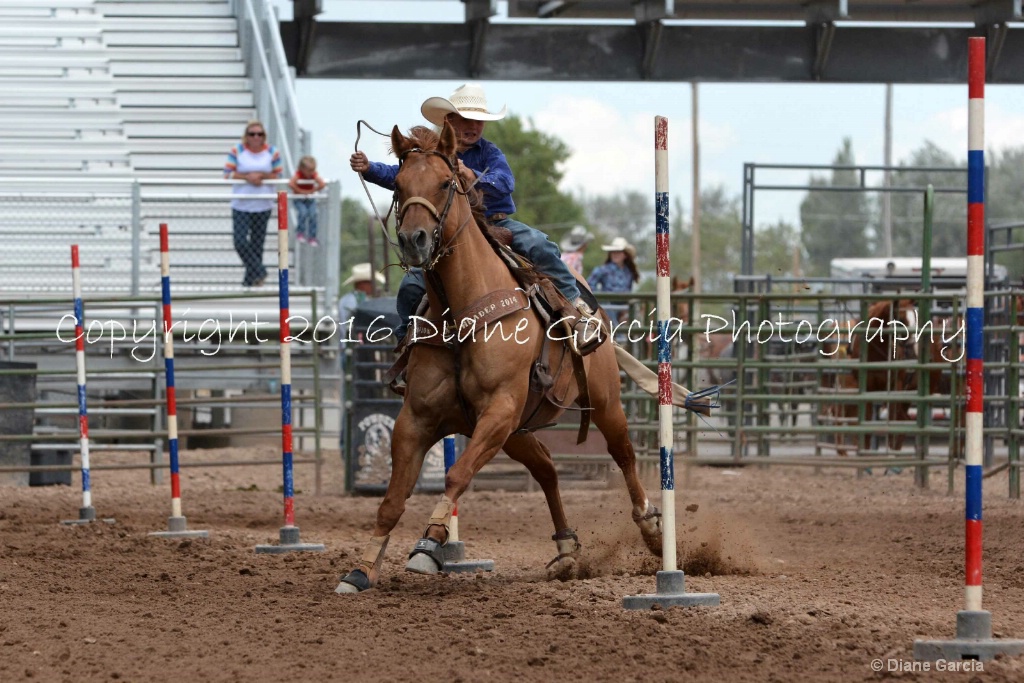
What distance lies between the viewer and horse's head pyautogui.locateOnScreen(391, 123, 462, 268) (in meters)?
6.46

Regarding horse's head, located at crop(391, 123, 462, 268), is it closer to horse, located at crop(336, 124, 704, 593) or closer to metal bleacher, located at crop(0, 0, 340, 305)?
horse, located at crop(336, 124, 704, 593)

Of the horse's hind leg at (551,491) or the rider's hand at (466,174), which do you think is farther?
the horse's hind leg at (551,491)

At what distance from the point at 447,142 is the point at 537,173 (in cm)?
6195

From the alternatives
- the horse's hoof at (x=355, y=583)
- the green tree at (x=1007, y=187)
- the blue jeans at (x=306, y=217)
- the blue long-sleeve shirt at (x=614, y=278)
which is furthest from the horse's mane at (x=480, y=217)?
the green tree at (x=1007, y=187)

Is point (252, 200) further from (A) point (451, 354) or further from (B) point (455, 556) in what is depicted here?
(A) point (451, 354)

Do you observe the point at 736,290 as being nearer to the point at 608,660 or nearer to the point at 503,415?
the point at 503,415

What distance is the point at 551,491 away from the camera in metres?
8.23

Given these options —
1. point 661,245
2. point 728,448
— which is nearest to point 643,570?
point 661,245

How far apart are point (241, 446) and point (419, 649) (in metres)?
12.5

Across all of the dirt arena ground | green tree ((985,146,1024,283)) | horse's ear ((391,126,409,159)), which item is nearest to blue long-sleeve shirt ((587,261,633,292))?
the dirt arena ground

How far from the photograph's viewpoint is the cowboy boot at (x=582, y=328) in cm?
774

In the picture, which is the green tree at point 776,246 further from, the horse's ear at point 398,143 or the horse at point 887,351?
the horse's ear at point 398,143

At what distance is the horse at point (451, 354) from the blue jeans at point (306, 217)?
8.39 m

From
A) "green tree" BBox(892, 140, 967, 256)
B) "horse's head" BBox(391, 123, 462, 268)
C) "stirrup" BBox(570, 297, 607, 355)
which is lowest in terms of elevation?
"stirrup" BBox(570, 297, 607, 355)
